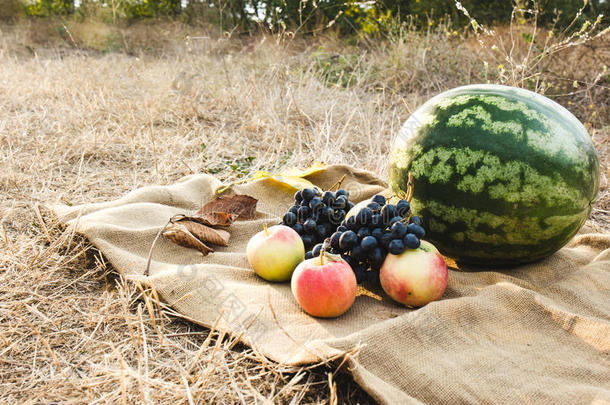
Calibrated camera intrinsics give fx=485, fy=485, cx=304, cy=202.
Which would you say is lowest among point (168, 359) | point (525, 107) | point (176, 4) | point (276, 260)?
point (168, 359)

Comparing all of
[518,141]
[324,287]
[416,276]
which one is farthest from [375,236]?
[518,141]

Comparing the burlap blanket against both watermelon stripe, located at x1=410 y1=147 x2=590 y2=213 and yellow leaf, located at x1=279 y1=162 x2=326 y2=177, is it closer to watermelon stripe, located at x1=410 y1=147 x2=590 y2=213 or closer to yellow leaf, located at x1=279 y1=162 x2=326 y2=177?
watermelon stripe, located at x1=410 y1=147 x2=590 y2=213

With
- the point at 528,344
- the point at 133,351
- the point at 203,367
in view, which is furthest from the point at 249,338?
the point at 528,344

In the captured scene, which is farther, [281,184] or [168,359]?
[281,184]

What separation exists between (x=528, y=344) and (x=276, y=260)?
3.01 feet

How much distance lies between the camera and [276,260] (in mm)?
1869

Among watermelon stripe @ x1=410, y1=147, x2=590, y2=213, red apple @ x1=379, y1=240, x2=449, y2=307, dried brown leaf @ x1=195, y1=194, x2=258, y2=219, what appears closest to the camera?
red apple @ x1=379, y1=240, x2=449, y2=307

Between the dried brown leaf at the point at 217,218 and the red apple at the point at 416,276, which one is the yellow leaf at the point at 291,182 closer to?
the dried brown leaf at the point at 217,218

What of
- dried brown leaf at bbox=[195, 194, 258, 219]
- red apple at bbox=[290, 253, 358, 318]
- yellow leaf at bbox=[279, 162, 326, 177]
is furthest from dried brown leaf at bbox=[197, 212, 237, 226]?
red apple at bbox=[290, 253, 358, 318]

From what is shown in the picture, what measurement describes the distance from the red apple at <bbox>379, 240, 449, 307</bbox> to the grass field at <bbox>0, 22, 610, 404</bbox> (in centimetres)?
44

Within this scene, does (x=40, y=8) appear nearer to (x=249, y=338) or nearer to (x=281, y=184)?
(x=281, y=184)

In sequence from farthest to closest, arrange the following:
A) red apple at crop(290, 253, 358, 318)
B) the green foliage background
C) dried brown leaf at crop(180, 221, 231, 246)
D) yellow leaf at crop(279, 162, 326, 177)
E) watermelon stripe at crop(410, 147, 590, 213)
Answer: the green foliage background
yellow leaf at crop(279, 162, 326, 177)
dried brown leaf at crop(180, 221, 231, 246)
watermelon stripe at crop(410, 147, 590, 213)
red apple at crop(290, 253, 358, 318)

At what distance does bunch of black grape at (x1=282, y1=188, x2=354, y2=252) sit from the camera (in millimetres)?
2092

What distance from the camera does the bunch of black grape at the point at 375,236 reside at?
1.75 m
